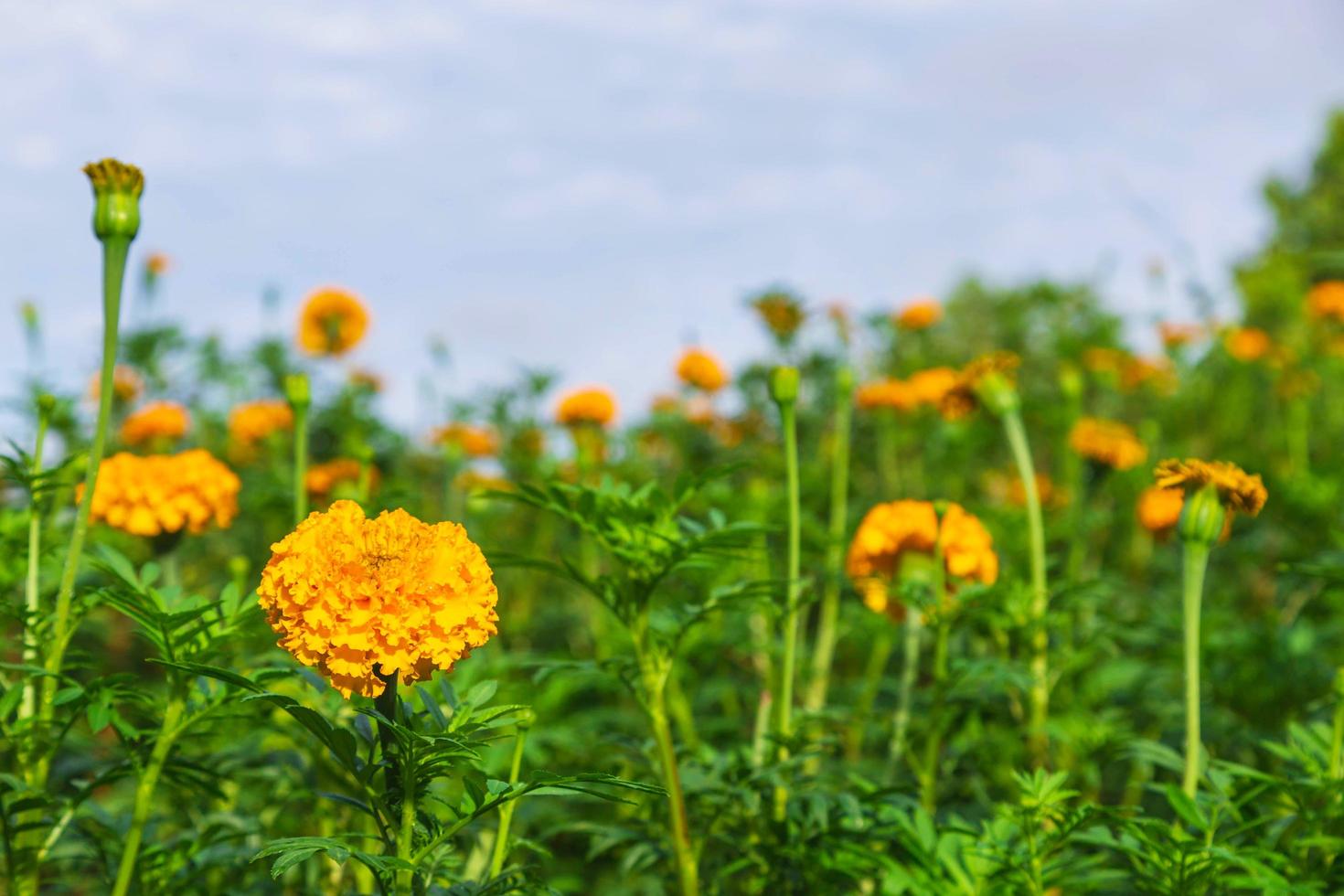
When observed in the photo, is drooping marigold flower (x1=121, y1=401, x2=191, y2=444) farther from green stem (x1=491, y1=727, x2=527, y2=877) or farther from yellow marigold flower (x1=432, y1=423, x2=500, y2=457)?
green stem (x1=491, y1=727, x2=527, y2=877)

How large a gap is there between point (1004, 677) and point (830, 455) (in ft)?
7.44

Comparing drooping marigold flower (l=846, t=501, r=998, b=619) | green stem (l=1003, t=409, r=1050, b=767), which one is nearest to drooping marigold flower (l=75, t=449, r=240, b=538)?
drooping marigold flower (l=846, t=501, r=998, b=619)

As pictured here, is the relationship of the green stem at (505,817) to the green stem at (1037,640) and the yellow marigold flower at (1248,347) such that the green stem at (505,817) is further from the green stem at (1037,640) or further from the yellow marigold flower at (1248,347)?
the yellow marigold flower at (1248,347)

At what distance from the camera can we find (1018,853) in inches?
53.3

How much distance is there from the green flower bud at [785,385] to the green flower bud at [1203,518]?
1.84 ft

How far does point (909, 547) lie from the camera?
6.64 ft

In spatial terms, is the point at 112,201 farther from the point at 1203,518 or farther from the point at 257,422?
the point at 257,422

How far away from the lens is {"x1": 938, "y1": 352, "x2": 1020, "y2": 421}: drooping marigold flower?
2.22 m

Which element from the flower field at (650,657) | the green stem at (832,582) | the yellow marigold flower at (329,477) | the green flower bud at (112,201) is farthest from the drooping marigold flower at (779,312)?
the green flower bud at (112,201)

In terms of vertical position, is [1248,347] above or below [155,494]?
above

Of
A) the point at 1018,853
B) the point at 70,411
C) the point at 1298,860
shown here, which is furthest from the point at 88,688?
the point at 70,411

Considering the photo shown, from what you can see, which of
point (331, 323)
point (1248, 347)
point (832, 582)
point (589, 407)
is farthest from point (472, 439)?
point (1248, 347)

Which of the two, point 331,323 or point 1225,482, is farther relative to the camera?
point 331,323

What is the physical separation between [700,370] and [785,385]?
5.98 ft
